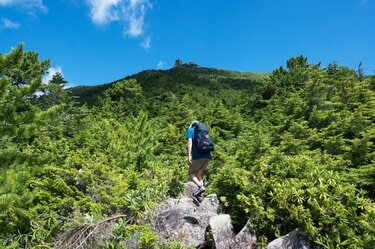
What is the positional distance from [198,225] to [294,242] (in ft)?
7.36

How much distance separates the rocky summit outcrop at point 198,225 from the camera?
25.3 ft

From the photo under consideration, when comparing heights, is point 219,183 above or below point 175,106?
below

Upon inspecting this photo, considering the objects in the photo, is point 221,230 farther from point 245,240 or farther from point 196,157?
point 196,157

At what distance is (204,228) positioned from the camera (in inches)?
333

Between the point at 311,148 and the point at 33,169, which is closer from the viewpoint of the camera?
the point at 33,169

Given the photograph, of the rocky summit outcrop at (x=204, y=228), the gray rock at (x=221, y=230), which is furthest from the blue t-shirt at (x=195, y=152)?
the gray rock at (x=221, y=230)

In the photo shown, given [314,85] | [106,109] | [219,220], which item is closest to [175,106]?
[106,109]

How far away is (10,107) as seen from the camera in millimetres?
9000

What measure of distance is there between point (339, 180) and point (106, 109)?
17.4 metres

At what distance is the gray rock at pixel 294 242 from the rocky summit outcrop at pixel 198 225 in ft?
2.08

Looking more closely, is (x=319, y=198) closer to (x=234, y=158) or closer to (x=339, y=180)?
(x=339, y=180)

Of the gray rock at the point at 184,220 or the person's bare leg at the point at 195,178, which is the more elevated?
the person's bare leg at the point at 195,178

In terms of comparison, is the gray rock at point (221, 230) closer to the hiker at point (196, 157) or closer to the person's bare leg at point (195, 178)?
the hiker at point (196, 157)

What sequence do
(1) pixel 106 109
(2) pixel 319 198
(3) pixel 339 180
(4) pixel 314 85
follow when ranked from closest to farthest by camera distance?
(2) pixel 319 198
(3) pixel 339 180
(4) pixel 314 85
(1) pixel 106 109
